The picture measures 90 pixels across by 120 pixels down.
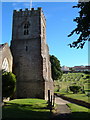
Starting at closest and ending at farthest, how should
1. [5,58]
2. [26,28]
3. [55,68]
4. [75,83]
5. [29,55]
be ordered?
[5,58], [29,55], [26,28], [55,68], [75,83]

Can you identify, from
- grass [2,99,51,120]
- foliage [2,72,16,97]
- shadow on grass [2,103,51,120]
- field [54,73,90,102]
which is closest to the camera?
shadow on grass [2,103,51,120]

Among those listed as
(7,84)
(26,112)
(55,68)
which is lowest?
(26,112)

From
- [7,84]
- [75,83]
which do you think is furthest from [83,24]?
[75,83]

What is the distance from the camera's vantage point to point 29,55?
25578mm

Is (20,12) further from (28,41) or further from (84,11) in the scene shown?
(84,11)

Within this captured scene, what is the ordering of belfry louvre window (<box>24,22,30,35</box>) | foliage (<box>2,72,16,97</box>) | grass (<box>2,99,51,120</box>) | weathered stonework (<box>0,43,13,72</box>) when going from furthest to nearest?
belfry louvre window (<box>24,22,30,35</box>)
weathered stonework (<box>0,43,13,72</box>)
foliage (<box>2,72,16,97</box>)
grass (<box>2,99,51,120</box>)

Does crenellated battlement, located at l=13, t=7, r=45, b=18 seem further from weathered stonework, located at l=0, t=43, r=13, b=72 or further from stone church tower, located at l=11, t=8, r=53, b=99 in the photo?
weathered stonework, located at l=0, t=43, r=13, b=72

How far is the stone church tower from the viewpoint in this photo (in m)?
24.0

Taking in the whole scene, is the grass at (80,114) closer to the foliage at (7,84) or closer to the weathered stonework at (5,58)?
the foliage at (7,84)

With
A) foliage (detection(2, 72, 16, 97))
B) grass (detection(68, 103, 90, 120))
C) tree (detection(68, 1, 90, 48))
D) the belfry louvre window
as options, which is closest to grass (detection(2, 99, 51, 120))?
grass (detection(68, 103, 90, 120))

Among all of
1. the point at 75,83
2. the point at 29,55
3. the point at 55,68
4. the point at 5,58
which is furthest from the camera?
the point at 75,83

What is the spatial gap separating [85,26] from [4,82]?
39.3 feet

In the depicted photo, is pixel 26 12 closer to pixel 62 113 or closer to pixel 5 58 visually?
pixel 5 58

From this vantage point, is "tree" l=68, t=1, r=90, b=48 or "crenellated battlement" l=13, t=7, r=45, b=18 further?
"crenellated battlement" l=13, t=7, r=45, b=18
